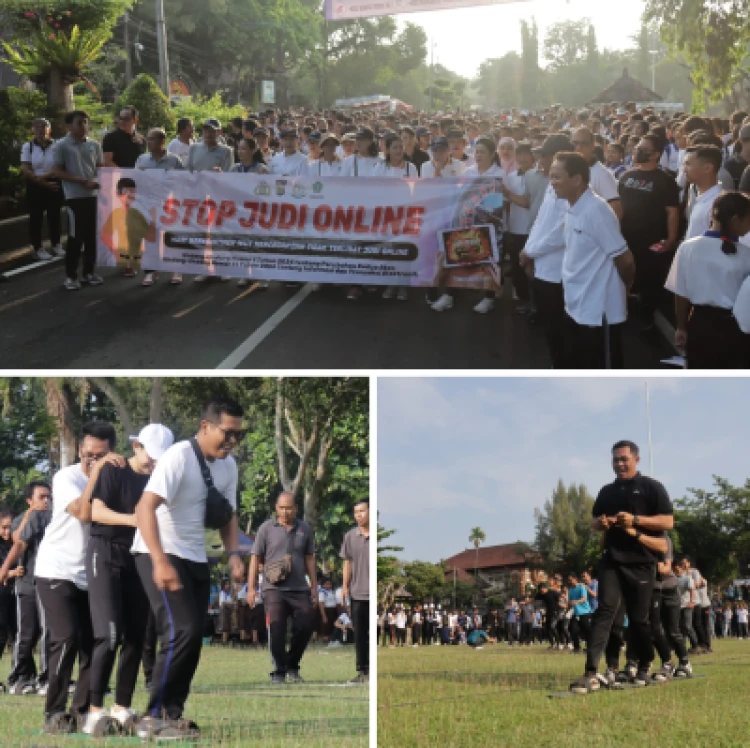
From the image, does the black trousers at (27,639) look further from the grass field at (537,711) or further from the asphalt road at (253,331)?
the asphalt road at (253,331)

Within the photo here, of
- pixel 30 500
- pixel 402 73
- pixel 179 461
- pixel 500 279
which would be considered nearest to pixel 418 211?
pixel 500 279

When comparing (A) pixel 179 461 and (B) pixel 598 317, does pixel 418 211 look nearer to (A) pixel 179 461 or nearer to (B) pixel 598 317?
(B) pixel 598 317

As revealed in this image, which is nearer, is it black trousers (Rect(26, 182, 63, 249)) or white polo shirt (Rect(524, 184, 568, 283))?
white polo shirt (Rect(524, 184, 568, 283))

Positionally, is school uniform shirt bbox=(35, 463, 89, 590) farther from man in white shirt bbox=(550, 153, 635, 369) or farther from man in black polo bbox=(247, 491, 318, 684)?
man in white shirt bbox=(550, 153, 635, 369)

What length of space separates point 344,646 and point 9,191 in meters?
12.0

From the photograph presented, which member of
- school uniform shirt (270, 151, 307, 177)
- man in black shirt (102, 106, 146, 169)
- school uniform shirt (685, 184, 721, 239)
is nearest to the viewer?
school uniform shirt (685, 184, 721, 239)

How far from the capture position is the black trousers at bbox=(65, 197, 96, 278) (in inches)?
537

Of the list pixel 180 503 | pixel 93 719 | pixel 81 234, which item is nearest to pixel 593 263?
pixel 180 503

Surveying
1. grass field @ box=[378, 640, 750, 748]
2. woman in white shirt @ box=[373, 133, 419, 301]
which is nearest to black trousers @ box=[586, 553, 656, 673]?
grass field @ box=[378, 640, 750, 748]

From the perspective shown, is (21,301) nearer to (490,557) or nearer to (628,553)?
(490,557)

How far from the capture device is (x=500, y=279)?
42.1 ft

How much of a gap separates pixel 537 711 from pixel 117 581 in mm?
2346

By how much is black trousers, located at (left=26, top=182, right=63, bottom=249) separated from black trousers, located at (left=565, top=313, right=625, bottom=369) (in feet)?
31.3

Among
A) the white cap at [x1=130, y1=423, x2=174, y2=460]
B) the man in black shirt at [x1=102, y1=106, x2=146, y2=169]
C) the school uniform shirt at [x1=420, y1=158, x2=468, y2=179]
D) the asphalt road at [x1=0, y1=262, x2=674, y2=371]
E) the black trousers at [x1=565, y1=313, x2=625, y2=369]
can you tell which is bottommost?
the white cap at [x1=130, y1=423, x2=174, y2=460]
